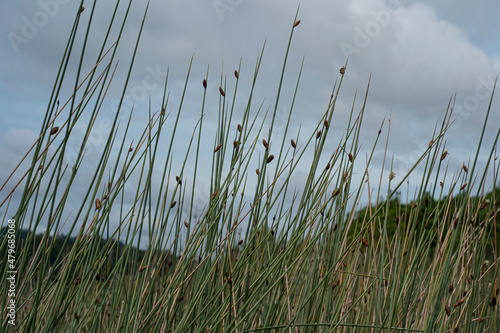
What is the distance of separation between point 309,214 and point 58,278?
96cm

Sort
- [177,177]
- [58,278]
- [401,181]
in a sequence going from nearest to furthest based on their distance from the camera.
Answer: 1. [401,181]
2. [58,278]
3. [177,177]

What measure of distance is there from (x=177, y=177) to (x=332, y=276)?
28.2 inches

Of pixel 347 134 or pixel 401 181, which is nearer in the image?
pixel 401 181

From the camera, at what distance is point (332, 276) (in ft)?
5.99

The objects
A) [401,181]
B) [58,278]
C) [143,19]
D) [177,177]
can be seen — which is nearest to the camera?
[143,19]

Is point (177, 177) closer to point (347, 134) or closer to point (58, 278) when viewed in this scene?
point (58, 278)

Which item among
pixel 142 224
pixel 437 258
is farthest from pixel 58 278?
pixel 437 258

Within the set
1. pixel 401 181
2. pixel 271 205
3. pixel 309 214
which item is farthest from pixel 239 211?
pixel 401 181

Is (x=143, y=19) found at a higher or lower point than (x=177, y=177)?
higher

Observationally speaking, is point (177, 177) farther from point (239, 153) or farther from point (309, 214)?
point (309, 214)

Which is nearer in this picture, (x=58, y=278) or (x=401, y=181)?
(x=401, y=181)

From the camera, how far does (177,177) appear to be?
6.22 ft

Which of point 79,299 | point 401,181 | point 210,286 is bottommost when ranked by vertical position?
point 79,299

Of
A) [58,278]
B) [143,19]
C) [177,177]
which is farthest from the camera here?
[177,177]
